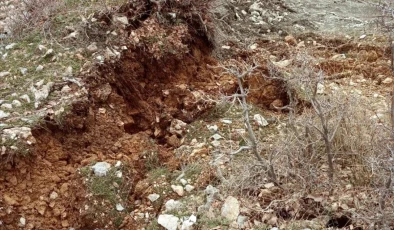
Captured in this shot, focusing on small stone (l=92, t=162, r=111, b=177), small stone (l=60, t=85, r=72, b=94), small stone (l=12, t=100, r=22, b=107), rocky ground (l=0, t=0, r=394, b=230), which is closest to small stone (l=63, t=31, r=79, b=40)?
rocky ground (l=0, t=0, r=394, b=230)

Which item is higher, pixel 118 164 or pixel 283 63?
pixel 283 63

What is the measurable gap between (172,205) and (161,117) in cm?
77

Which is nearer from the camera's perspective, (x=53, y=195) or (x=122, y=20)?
(x=53, y=195)

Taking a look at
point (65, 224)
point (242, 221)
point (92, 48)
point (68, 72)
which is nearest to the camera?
point (242, 221)

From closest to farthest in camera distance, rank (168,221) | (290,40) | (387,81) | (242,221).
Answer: (242,221)
(168,221)
(387,81)
(290,40)

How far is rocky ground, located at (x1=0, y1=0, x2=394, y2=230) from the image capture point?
2484 millimetres

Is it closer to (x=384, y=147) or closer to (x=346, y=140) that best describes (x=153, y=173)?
(x=346, y=140)

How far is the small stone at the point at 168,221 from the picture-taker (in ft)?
8.20

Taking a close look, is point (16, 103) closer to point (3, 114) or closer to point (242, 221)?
point (3, 114)

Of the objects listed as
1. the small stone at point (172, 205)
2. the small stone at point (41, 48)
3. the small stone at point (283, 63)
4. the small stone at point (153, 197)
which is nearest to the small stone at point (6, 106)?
the small stone at point (41, 48)

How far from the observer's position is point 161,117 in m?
3.23

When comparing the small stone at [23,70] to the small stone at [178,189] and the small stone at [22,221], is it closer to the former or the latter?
the small stone at [22,221]

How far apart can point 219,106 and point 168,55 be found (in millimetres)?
525

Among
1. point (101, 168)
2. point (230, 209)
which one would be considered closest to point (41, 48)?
point (101, 168)
